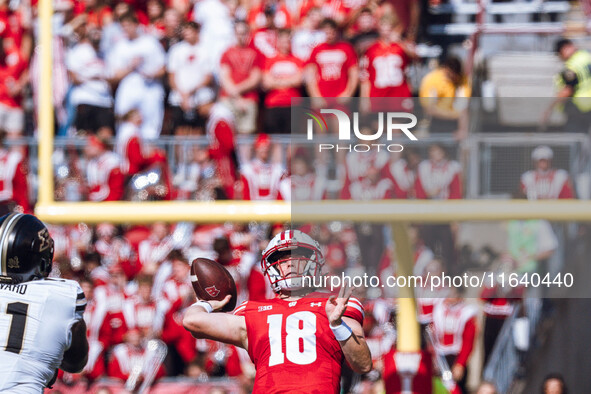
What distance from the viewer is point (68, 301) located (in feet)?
11.9

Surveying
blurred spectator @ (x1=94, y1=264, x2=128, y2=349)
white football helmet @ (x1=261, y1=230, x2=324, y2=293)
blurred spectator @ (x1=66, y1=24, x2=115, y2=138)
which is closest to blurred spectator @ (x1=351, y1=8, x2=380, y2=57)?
blurred spectator @ (x1=66, y1=24, x2=115, y2=138)

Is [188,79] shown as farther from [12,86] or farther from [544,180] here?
[544,180]

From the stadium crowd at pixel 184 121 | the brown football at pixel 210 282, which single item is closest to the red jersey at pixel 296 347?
the brown football at pixel 210 282

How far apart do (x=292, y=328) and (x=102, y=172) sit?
3.90 meters

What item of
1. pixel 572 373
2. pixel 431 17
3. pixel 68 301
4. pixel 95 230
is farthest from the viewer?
pixel 431 17

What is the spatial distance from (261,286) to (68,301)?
328cm

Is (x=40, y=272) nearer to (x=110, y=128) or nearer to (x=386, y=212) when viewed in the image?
(x=386, y=212)

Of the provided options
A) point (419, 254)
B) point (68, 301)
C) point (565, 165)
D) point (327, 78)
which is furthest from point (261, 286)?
point (68, 301)

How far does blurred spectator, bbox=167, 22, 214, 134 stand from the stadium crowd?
1 cm

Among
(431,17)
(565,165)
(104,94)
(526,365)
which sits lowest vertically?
Result: (526,365)

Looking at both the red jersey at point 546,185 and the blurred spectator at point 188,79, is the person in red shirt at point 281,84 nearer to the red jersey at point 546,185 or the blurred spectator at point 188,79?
the blurred spectator at point 188,79

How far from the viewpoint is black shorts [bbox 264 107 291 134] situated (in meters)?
7.30

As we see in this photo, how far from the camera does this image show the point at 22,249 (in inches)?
140

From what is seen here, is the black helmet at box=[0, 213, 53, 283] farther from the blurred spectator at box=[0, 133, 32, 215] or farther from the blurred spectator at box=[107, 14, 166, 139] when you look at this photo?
the blurred spectator at box=[0, 133, 32, 215]
